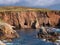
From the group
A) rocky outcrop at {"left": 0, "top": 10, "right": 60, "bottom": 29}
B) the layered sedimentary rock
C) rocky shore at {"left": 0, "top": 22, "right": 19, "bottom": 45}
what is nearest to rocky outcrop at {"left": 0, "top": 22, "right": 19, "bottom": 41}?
rocky shore at {"left": 0, "top": 22, "right": 19, "bottom": 45}

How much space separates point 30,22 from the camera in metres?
133

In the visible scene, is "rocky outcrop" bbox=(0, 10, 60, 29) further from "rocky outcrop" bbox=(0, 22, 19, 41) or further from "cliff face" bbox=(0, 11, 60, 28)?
"rocky outcrop" bbox=(0, 22, 19, 41)

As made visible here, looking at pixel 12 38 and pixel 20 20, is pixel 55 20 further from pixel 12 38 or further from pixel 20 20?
pixel 12 38

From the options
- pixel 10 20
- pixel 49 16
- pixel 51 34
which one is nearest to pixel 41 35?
pixel 51 34

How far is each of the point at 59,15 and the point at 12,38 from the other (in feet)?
259

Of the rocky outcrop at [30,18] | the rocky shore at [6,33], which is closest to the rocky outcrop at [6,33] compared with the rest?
the rocky shore at [6,33]

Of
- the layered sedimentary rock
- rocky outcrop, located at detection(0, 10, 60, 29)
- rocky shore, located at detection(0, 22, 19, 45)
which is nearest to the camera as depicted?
rocky shore, located at detection(0, 22, 19, 45)

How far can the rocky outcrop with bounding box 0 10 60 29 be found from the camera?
129 metres

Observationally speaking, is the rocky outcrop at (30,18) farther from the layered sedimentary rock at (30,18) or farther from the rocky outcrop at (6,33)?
the rocky outcrop at (6,33)

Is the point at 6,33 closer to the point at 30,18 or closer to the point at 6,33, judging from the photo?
the point at 6,33

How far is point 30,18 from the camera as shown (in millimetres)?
136750

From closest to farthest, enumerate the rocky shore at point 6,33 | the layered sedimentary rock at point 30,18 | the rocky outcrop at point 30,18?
1. the rocky shore at point 6,33
2. the layered sedimentary rock at point 30,18
3. the rocky outcrop at point 30,18

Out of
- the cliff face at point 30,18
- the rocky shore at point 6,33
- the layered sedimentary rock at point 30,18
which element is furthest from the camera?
the layered sedimentary rock at point 30,18

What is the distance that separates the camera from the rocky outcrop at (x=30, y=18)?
129000mm
